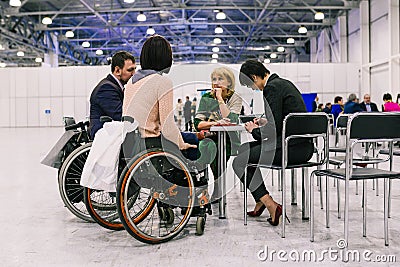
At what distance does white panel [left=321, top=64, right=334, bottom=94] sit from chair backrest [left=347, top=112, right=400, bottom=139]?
16.9 m

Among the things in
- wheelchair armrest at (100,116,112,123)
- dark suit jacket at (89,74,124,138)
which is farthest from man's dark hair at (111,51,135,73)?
wheelchair armrest at (100,116,112,123)

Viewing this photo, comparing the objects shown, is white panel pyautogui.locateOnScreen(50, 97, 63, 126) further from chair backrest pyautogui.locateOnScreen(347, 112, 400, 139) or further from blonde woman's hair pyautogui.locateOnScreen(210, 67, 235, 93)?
chair backrest pyautogui.locateOnScreen(347, 112, 400, 139)

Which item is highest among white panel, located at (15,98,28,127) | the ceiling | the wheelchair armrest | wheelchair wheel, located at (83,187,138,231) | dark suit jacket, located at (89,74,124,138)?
the ceiling

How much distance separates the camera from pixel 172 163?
110 inches

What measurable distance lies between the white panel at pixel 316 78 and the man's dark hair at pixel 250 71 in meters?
16.4

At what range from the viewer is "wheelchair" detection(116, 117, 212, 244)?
269cm

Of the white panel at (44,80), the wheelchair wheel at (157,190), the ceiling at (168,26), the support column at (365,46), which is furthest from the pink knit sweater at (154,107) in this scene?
the white panel at (44,80)

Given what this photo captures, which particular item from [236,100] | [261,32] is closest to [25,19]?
[261,32]

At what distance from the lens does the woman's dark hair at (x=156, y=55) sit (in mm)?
2918

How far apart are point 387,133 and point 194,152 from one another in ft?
3.66

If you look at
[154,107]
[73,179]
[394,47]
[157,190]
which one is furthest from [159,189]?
[394,47]

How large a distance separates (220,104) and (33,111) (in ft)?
62.6

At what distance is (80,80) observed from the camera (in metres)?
20.7

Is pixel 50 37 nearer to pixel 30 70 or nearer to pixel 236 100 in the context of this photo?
pixel 30 70
